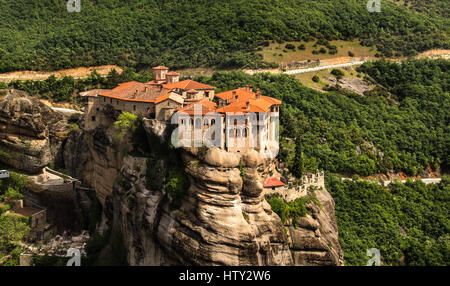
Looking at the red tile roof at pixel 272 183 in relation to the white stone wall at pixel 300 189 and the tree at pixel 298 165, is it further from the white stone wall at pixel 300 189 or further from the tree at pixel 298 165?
the tree at pixel 298 165

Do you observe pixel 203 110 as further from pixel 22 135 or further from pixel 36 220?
pixel 22 135

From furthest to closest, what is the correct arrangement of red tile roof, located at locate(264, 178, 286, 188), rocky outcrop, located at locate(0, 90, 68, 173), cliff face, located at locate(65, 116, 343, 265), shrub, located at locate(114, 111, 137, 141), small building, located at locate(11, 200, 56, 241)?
rocky outcrop, located at locate(0, 90, 68, 173) < small building, located at locate(11, 200, 56, 241) < shrub, located at locate(114, 111, 137, 141) < red tile roof, located at locate(264, 178, 286, 188) < cliff face, located at locate(65, 116, 343, 265)

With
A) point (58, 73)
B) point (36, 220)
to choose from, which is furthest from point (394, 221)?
point (58, 73)

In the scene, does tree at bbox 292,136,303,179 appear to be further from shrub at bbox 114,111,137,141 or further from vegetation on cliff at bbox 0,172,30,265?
vegetation on cliff at bbox 0,172,30,265
